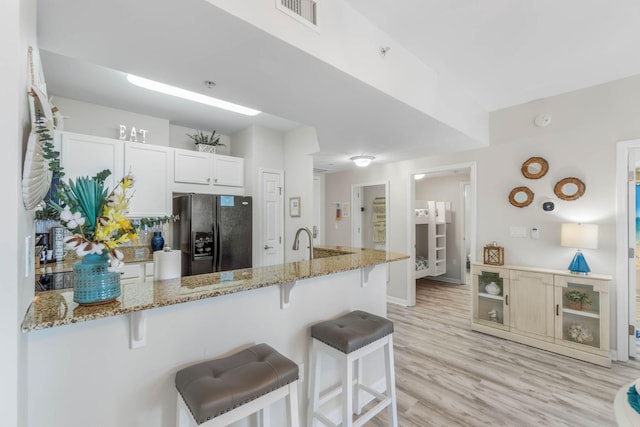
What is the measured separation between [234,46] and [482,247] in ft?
12.1

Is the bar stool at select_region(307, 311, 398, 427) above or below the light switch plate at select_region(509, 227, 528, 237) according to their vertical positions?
below

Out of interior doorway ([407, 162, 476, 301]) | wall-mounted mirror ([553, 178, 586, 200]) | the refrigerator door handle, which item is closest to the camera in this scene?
wall-mounted mirror ([553, 178, 586, 200])

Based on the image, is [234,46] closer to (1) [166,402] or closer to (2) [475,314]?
(1) [166,402]

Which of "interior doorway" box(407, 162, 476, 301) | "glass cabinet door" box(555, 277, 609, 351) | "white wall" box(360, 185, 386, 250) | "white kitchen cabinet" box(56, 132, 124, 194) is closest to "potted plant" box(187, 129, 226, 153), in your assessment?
"white kitchen cabinet" box(56, 132, 124, 194)

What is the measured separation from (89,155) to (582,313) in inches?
209

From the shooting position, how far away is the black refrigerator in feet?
10.8

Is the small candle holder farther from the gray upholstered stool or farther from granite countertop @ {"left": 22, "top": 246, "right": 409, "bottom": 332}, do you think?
the gray upholstered stool

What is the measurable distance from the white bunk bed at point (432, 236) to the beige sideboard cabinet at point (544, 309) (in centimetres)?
194

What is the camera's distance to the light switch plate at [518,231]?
3365 millimetres

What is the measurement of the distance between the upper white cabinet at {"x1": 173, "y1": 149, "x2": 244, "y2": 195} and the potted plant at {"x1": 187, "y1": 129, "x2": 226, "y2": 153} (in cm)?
14

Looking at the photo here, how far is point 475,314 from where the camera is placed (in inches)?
139

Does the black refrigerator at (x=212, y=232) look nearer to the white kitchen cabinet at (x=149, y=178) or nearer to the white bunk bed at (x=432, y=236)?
the white kitchen cabinet at (x=149, y=178)

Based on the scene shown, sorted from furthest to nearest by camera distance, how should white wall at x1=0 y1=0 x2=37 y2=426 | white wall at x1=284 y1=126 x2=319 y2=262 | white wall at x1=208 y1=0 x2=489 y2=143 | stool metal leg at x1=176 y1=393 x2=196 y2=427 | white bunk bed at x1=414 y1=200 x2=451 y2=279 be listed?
white bunk bed at x1=414 y1=200 x2=451 y2=279 → white wall at x1=284 y1=126 x2=319 y2=262 → white wall at x1=208 y1=0 x2=489 y2=143 → stool metal leg at x1=176 y1=393 x2=196 y2=427 → white wall at x1=0 y1=0 x2=37 y2=426

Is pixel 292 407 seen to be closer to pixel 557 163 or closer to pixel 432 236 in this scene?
pixel 557 163
